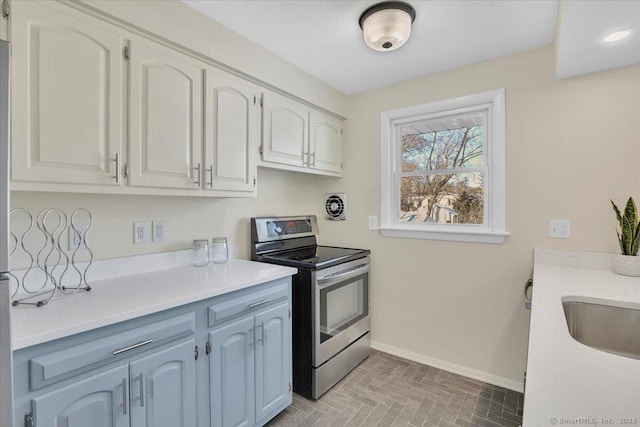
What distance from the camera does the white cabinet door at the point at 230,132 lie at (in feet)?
5.70

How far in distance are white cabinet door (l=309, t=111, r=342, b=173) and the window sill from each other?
734mm

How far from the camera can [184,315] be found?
1.32 metres

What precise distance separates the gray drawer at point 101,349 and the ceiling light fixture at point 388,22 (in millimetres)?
1687

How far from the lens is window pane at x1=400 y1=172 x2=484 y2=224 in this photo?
236 cm

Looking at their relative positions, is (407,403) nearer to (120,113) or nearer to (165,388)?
(165,388)

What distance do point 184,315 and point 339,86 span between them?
2169mm

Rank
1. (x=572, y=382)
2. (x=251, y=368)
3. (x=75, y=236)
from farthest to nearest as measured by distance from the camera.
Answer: (x=251, y=368), (x=75, y=236), (x=572, y=382)

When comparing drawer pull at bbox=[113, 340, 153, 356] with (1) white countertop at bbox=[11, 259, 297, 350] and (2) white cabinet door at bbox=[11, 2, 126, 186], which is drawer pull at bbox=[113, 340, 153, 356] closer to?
(1) white countertop at bbox=[11, 259, 297, 350]

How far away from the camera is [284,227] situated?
2.56 metres

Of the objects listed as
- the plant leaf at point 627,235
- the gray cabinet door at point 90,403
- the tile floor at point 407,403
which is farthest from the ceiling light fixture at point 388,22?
Result: the tile floor at point 407,403

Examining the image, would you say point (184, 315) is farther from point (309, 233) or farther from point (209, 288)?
point (309, 233)

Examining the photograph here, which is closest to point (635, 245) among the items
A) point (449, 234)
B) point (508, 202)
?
point (508, 202)

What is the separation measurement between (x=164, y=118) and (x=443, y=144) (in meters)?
2.03

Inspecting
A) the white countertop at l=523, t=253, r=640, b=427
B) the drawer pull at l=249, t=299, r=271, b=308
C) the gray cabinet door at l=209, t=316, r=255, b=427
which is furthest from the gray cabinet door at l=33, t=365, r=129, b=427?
the white countertop at l=523, t=253, r=640, b=427
